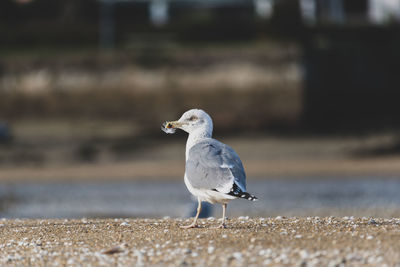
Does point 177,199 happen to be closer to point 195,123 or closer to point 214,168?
point 195,123

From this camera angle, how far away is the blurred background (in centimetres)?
2206

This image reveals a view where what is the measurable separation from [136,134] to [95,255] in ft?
66.0

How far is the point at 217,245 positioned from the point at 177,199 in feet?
35.6

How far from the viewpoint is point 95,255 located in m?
6.09

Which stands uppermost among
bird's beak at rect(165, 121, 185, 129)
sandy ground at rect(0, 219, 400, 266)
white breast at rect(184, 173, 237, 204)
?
bird's beak at rect(165, 121, 185, 129)

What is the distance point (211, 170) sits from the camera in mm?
6711

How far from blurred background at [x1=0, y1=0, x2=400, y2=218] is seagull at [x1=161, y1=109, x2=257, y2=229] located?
10648 millimetres

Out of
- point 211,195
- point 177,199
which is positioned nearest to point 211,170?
point 211,195

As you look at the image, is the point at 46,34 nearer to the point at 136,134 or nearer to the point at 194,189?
the point at 136,134

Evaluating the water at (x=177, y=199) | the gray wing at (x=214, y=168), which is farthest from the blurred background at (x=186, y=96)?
the gray wing at (x=214, y=168)

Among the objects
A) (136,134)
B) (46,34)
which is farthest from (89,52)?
(136,134)

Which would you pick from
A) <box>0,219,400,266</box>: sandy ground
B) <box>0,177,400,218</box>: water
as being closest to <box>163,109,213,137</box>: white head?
<box>0,219,400,266</box>: sandy ground

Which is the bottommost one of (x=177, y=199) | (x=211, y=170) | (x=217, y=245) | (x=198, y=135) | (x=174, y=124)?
(x=177, y=199)

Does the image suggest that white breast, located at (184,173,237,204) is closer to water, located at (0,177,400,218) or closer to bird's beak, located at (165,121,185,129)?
bird's beak, located at (165,121,185,129)
